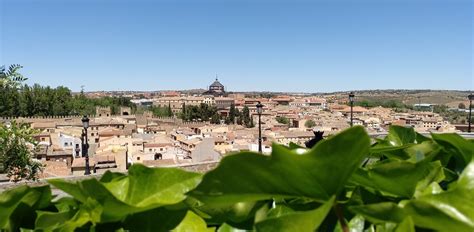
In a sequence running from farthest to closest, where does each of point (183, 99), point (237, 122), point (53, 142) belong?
point (183, 99) < point (237, 122) < point (53, 142)

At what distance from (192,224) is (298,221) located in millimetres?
183

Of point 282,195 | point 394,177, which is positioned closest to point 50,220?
point 282,195

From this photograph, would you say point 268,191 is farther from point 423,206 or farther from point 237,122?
point 237,122

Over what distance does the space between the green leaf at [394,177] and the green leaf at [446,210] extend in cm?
6

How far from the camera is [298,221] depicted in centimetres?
43

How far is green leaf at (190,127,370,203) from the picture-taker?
0.41 meters

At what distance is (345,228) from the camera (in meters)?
0.48

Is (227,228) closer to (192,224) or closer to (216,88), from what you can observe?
(192,224)

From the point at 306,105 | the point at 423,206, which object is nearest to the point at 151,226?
the point at 423,206

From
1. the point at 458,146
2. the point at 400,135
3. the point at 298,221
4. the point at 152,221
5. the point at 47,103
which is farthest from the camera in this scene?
the point at 47,103

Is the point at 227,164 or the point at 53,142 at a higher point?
the point at 227,164

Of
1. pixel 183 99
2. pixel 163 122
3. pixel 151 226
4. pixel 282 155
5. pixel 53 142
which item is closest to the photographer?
pixel 282 155

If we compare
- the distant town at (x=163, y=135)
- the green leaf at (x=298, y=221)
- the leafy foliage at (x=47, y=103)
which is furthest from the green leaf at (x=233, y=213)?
the leafy foliage at (x=47, y=103)

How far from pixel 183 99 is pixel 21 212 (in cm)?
8769
